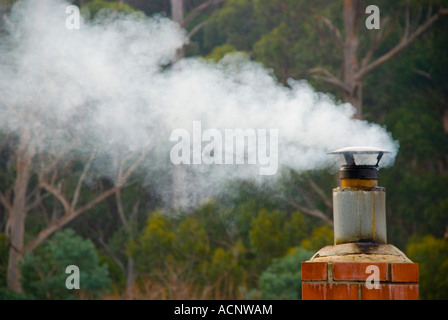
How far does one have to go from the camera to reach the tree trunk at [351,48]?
1619 cm

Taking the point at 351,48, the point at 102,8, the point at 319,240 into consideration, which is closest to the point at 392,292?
the point at 319,240

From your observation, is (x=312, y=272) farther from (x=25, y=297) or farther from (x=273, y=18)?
(x=273, y=18)

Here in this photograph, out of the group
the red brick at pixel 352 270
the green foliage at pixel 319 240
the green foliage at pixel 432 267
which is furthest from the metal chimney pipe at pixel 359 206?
the green foliage at pixel 319 240

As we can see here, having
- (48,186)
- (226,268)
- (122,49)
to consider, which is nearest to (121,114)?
(122,49)

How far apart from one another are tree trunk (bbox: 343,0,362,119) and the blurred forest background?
0.08 ft

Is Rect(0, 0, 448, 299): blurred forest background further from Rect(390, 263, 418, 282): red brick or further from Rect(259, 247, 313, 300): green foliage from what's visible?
Rect(390, 263, 418, 282): red brick

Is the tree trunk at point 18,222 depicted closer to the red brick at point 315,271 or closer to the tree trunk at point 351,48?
the tree trunk at point 351,48

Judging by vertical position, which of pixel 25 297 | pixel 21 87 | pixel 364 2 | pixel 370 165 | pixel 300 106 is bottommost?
pixel 25 297

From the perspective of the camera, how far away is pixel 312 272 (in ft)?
10.1

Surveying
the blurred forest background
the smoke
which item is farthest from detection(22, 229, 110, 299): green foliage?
the smoke

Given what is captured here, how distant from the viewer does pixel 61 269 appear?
15203 mm

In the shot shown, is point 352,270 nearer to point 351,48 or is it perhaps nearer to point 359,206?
point 359,206

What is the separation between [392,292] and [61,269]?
12922mm

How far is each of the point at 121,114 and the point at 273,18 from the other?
8258 mm
